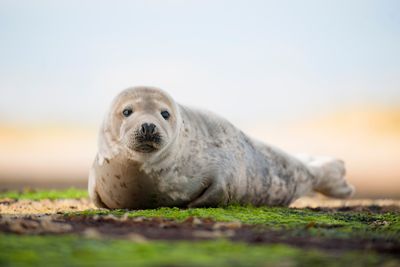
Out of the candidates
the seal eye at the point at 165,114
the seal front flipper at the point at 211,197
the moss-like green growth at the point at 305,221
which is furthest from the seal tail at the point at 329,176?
the seal eye at the point at 165,114

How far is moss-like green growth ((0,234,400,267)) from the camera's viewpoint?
3.59 m

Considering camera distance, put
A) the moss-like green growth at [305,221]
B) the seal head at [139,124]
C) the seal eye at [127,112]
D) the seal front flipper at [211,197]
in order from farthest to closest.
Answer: the seal front flipper at [211,197], the seal eye at [127,112], the seal head at [139,124], the moss-like green growth at [305,221]

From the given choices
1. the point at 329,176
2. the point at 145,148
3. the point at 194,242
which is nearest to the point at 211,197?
the point at 145,148

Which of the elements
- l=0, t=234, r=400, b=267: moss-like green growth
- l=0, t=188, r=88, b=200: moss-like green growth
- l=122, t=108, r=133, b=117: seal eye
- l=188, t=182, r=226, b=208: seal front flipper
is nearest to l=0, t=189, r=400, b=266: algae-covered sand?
l=0, t=234, r=400, b=267: moss-like green growth

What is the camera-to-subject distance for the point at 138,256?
3.76m

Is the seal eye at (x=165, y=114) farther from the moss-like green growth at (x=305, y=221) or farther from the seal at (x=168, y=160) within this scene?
the moss-like green growth at (x=305, y=221)

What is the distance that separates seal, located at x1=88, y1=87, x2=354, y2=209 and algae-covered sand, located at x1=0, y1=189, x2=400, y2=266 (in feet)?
3.15

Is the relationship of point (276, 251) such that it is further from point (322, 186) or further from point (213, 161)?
point (322, 186)

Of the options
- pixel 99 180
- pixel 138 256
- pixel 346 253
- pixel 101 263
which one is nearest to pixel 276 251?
pixel 346 253

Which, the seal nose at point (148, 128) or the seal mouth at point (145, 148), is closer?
the seal nose at point (148, 128)

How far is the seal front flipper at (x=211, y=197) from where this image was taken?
786cm

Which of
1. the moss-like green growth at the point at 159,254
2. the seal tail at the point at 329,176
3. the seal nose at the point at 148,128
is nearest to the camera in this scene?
the moss-like green growth at the point at 159,254

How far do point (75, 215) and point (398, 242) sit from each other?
3.20 metres

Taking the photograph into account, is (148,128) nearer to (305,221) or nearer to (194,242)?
(305,221)
